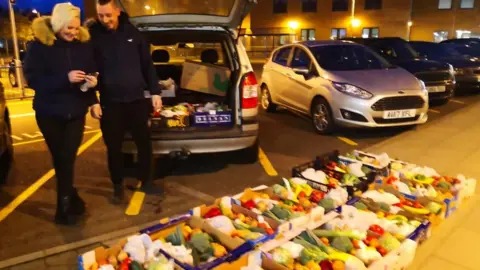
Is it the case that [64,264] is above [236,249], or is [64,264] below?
below

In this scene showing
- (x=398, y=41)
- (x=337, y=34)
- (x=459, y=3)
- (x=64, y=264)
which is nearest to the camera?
(x=64, y=264)

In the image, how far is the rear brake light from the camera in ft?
17.8

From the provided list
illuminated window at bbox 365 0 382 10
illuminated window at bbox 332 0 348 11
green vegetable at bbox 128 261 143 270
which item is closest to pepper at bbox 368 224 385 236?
green vegetable at bbox 128 261 143 270

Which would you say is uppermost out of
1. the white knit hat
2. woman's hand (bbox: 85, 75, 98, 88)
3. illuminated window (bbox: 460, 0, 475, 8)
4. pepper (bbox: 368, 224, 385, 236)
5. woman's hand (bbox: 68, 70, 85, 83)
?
illuminated window (bbox: 460, 0, 475, 8)

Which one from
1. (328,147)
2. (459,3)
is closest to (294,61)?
(328,147)

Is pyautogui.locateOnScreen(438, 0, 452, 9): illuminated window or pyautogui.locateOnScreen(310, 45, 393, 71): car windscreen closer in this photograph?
pyautogui.locateOnScreen(310, 45, 393, 71): car windscreen

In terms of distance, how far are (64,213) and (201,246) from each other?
1735mm

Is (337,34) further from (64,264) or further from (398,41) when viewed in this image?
(64,264)

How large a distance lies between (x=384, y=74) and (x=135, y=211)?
5212 mm

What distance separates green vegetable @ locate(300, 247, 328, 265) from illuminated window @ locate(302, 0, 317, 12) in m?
44.0

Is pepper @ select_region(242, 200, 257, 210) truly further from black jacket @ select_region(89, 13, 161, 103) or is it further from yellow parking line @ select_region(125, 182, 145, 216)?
black jacket @ select_region(89, 13, 161, 103)

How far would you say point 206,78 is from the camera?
6.32 meters

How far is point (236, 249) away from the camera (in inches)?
121

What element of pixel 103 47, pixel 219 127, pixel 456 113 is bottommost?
pixel 456 113
